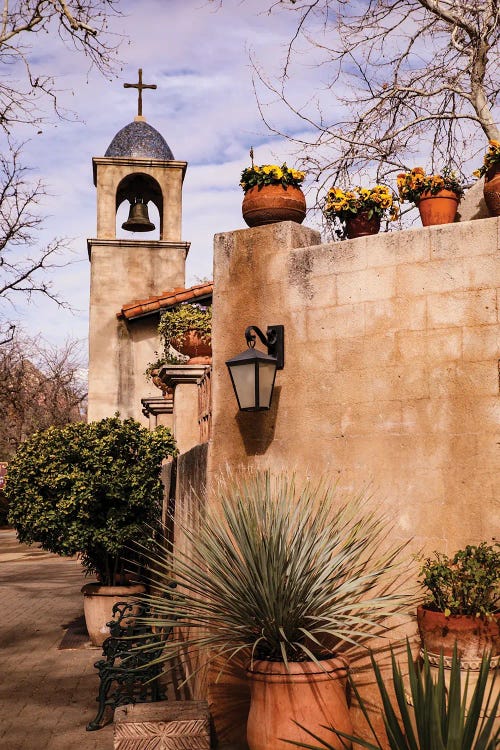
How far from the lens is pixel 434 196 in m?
5.74

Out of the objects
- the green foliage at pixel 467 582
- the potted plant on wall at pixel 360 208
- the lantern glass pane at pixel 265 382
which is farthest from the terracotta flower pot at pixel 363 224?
the green foliage at pixel 467 582

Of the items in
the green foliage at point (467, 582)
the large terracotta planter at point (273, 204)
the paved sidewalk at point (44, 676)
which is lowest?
the paved sidewalk at point (44, 676)

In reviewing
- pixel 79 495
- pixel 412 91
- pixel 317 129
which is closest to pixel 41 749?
pixel 79 495

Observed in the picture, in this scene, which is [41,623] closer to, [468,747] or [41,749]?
[41,749]

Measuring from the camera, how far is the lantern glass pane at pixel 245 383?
5805 mm

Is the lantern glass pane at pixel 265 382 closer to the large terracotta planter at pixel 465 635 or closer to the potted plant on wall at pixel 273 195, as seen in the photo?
the potted plant on wall at pixel 273 195

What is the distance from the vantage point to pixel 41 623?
11.0 meters

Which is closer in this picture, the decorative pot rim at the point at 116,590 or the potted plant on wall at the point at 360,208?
the potted plant on wall at the point at 360,208

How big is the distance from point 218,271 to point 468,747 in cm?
372

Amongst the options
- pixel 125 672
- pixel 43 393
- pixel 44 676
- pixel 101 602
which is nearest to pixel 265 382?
pixel 125 672

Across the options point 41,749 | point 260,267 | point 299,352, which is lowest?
point 41,749

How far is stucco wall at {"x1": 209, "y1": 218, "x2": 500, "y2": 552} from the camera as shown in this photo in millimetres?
5266

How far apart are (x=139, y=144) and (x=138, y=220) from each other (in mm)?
1698

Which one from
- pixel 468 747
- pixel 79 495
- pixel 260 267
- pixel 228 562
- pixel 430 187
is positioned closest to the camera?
pixel 468 747
